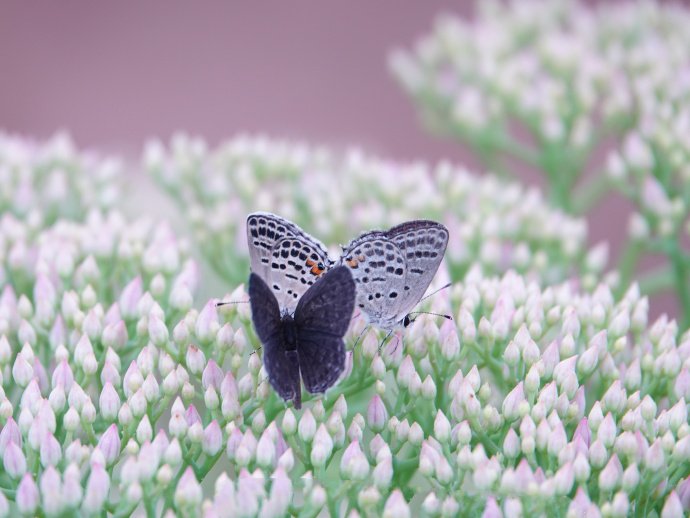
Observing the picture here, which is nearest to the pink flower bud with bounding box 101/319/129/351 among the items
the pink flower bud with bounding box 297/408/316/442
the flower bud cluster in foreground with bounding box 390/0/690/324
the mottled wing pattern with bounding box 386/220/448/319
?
the pink flower bud with bounding box 297/408/316/442

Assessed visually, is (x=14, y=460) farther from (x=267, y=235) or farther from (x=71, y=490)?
(x=267, y=235)

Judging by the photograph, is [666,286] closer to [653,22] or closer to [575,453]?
[653,22]

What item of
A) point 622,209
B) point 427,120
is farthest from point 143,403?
point 622,209

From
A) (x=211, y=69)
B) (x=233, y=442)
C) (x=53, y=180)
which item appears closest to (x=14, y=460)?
(x=233, y=442)

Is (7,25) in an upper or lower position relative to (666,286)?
upper

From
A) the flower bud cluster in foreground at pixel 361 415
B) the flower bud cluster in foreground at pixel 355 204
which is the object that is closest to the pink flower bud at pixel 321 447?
the flower bud cluster in foreground at pixel 361 415

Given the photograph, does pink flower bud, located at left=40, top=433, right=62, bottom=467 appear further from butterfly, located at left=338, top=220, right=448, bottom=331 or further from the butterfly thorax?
butterfly, located at left=338, top=220, right=448, bottom=331
